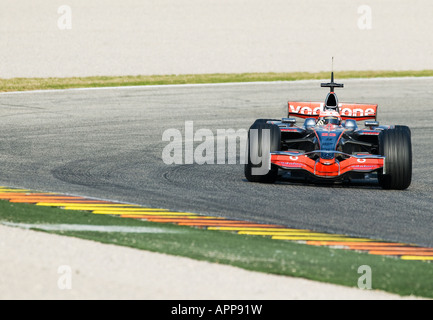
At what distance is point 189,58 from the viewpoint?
110 ft

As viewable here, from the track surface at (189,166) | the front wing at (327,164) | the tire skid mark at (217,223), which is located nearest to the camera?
the tire skid mark at (217,223)

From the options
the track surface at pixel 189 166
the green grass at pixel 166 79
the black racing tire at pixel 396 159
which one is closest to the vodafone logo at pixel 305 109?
the track surface at pixel 189 166

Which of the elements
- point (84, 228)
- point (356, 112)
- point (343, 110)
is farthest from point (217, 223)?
point (356, 112)

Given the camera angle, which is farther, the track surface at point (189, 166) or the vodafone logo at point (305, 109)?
the vodafone logo at point (305, 109)

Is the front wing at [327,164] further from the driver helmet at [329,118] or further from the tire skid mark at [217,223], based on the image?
the tire skid mark at [217,223]

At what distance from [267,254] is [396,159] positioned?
468 cm

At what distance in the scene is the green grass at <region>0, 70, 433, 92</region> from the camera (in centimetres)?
2697

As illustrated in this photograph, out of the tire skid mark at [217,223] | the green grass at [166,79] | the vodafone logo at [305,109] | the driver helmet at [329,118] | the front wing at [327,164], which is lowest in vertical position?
the tire skid mark at [217,223]

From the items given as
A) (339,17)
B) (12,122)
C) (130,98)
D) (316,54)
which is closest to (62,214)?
(12,122)

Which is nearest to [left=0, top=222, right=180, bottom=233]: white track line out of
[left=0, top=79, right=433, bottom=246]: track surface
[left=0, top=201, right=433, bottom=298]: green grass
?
[left=0, top=201, right=433, bottom=298]: green grass

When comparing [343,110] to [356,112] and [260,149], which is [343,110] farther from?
[260,149]

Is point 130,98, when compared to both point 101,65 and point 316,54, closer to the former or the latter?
point 101,65

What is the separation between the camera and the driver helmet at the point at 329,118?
14414 mm
